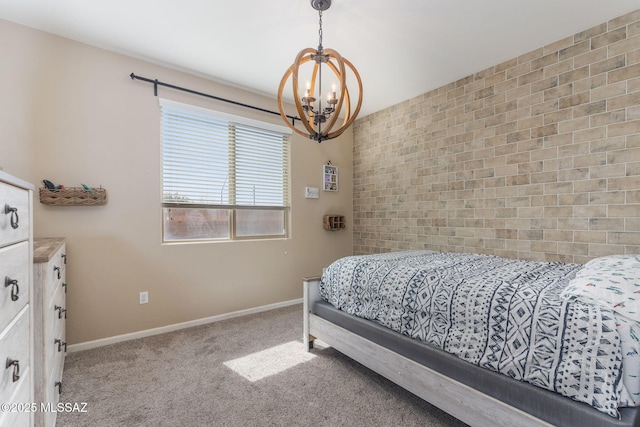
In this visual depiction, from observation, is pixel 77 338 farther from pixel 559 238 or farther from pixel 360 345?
pixel 559 238

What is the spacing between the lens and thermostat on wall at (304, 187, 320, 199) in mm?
3863

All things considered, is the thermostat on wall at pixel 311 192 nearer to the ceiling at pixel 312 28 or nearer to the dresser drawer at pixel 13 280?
the ceiling at pixel 312 28

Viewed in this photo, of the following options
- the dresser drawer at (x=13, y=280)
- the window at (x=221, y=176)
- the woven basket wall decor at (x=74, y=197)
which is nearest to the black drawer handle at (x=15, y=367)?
the dresser drawer at (x=13, y=280)

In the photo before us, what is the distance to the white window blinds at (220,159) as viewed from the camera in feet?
9.66

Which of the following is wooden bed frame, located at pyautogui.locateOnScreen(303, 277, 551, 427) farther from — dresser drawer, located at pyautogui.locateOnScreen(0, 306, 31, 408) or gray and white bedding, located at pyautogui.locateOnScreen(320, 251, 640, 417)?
dresser drawer, located at pyautogui.locateOnScreen(0, 306, 31, 408)

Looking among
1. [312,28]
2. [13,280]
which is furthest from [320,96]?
[13,280]

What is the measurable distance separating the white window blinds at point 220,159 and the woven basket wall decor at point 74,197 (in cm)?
54

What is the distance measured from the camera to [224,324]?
304 cm

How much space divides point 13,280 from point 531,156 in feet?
11.2

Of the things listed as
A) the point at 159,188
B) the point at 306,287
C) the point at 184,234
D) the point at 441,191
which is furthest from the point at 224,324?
the point at 441,191

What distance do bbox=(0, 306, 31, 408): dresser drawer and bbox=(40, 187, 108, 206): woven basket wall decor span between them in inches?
65.1

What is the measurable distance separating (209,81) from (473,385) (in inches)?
136

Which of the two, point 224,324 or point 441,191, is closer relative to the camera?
point 224,324

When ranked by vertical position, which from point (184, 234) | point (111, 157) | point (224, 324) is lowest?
point (224, 324)
